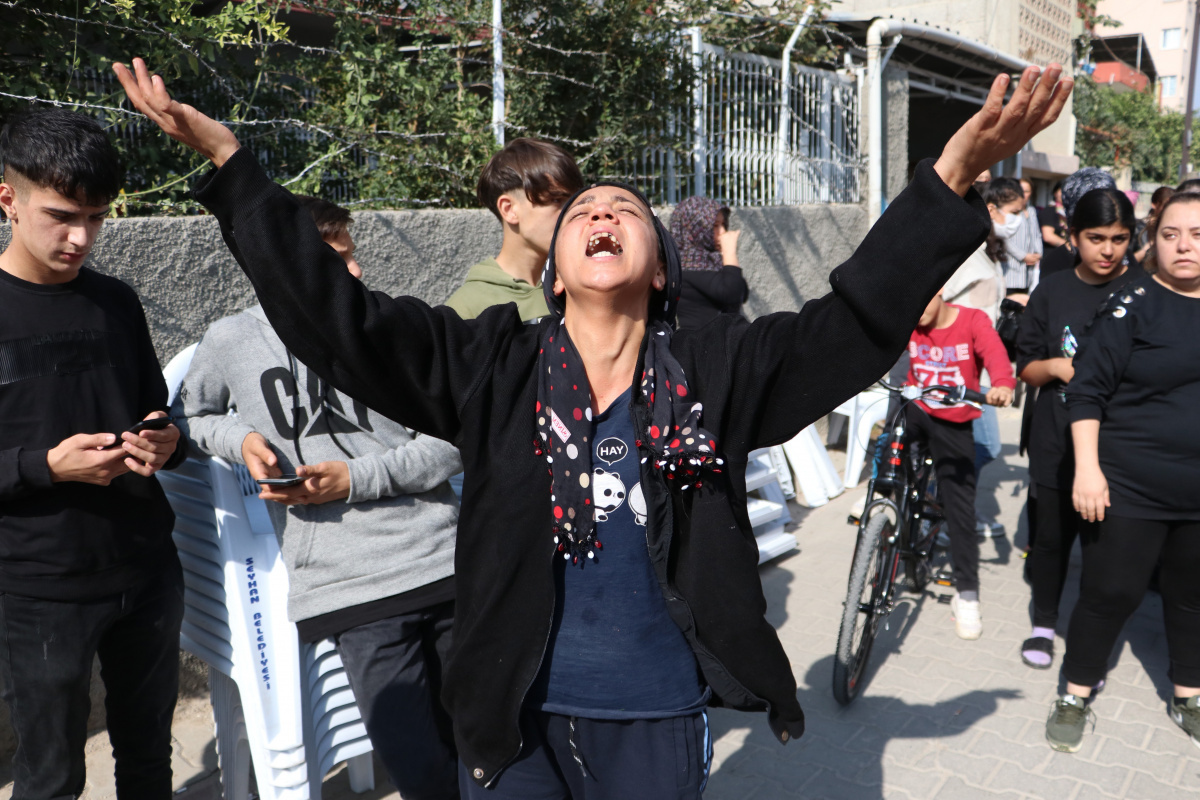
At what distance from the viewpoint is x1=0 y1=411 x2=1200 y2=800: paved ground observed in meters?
3.20

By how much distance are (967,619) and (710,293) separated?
84.0 inches

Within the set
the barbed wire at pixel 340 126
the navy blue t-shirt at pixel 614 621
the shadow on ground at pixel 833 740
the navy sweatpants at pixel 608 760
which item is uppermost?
the barbed wire at pixel 340 126

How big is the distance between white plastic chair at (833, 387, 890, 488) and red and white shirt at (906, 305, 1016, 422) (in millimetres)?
1753

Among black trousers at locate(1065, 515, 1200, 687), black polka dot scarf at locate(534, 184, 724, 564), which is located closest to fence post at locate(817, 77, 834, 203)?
black trousers at locate(1065, 515, 1200, 687)

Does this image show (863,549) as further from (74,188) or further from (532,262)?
(74,188)

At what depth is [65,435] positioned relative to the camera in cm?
227

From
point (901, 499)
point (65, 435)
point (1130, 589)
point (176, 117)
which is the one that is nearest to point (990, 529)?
point (901, 499)

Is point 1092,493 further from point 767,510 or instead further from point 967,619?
point 767,510

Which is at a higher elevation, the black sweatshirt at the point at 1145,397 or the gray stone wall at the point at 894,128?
the gray stone wall at the point at 894,128

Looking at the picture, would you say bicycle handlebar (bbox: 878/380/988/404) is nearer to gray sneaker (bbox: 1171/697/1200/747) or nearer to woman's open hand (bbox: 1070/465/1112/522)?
woman's open hand (bbox: 1070/465/1112/522)

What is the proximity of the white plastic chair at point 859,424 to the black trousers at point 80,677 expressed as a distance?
4763 millimetres

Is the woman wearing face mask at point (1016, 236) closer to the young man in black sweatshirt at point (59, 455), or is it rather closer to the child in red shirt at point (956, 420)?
the child in red shirt at point (956, 420)

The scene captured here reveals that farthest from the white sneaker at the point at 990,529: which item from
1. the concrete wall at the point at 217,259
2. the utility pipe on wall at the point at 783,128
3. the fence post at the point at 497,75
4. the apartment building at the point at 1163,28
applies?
the apartment building at the point at 1163,28

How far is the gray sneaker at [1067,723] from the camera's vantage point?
3383mm
